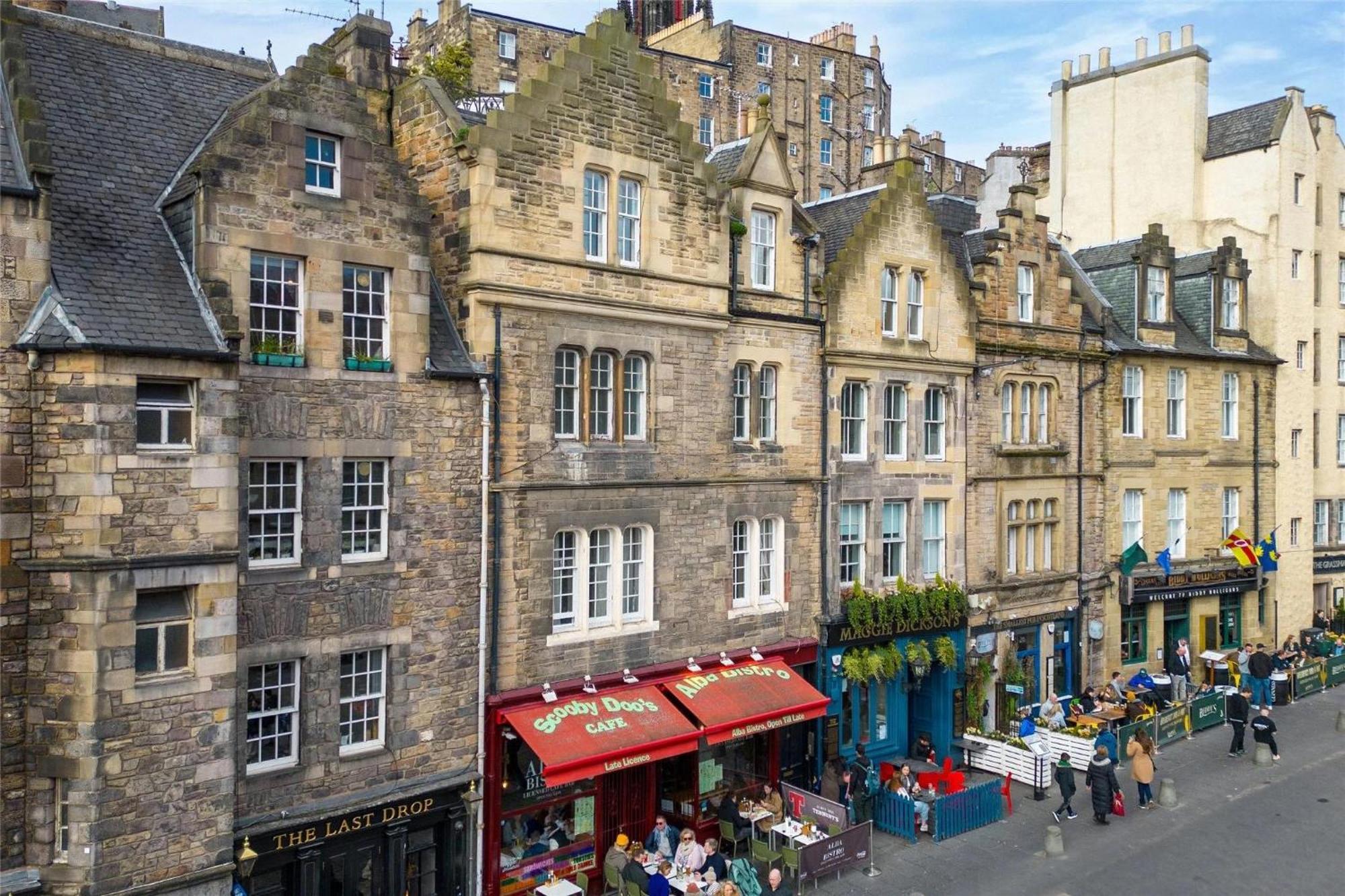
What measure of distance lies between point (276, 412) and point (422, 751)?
19.0 feet

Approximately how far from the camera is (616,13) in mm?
20109

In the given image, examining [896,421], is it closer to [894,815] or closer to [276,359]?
[894,815]

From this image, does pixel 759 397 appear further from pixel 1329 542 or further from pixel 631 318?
pixel 1329 542

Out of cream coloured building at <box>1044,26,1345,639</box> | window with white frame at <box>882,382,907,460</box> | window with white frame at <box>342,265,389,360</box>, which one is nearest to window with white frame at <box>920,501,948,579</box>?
window with white frame at <box>882,382,907,460</box>

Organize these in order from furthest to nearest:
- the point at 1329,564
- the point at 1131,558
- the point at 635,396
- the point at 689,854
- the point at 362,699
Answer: the point at 1329,564 → the point at 1131,558 → the point at 635,396 → the point at 689,854 → the point at 362,699

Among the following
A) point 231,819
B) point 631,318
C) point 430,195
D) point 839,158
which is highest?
point 839,158

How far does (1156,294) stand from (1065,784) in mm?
17121

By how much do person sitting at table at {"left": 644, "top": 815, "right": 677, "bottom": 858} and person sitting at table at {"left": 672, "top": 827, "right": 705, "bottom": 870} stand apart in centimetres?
30

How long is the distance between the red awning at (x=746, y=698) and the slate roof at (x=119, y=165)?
10.6 meters

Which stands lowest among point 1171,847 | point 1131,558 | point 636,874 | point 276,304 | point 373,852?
point 1171,847

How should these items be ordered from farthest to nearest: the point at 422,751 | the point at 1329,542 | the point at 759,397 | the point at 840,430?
the point at 1329,542 → the point at 840,430 → the point at 759,397 → the point at 422,751

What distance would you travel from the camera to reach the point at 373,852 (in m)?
17.1

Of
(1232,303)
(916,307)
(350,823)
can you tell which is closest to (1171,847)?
(916,307)

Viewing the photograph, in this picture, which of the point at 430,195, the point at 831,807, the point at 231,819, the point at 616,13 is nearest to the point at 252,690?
the point at 231,819
